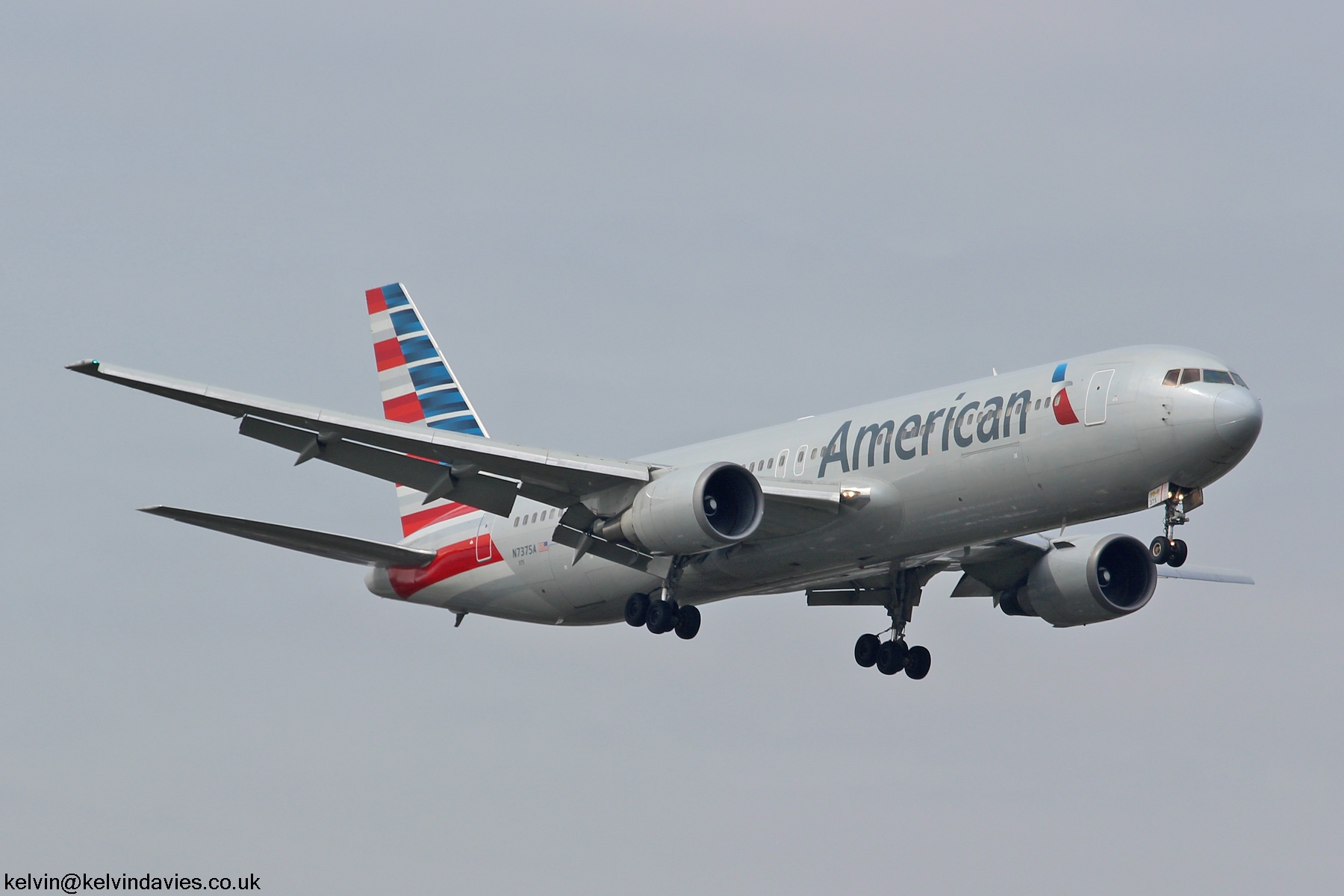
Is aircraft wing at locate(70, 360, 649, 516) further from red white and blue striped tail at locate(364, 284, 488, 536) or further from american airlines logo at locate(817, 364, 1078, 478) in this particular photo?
red white and blue striped tail at locate(364, 284, 488, 536)

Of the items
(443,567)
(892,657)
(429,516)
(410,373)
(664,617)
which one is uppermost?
(410,373)

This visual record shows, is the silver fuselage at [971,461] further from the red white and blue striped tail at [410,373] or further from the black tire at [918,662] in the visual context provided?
the red white and blue striped tail at [410,373]

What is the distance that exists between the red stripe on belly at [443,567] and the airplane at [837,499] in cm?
5

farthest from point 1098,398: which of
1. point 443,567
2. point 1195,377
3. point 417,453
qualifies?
point 443,567

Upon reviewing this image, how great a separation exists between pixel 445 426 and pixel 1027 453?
18.8m

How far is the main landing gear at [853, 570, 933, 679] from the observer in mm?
40531

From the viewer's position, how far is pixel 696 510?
33281 mm

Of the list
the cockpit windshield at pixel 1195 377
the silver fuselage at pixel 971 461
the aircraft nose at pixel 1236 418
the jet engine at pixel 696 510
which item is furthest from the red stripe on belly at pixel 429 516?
the aircraft nose at pixel 1236 418

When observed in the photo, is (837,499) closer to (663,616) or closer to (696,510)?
(696,510)

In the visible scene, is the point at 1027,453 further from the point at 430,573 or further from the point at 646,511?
the point at 430,573

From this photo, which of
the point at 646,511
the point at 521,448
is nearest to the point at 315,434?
the point at 521,448

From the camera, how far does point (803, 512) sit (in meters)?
34.3

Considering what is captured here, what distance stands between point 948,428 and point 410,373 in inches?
750

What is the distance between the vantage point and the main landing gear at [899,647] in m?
40.5
